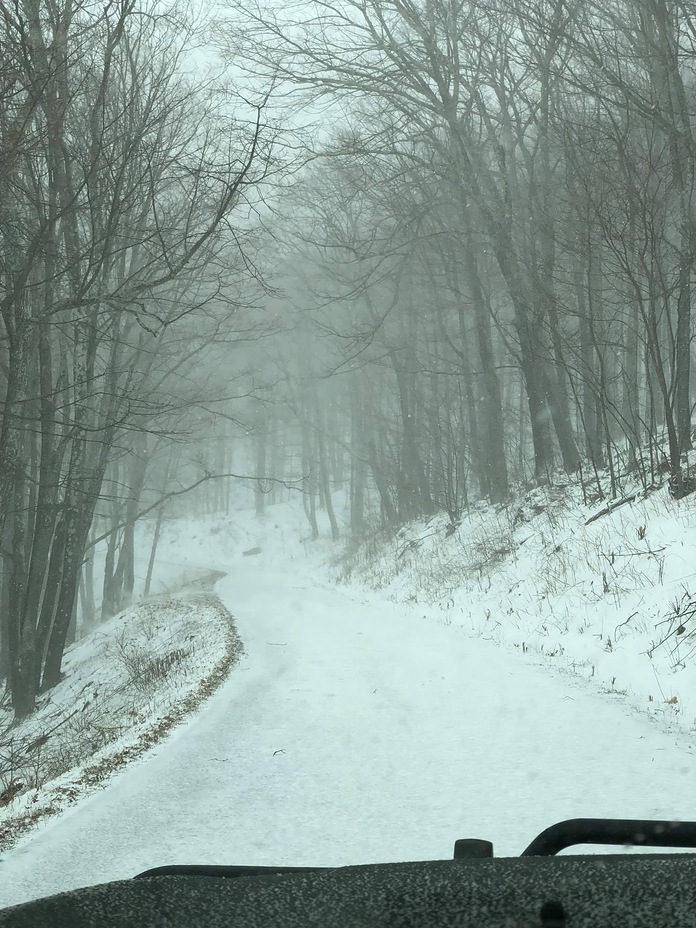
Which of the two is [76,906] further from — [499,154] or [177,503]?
[177,503]

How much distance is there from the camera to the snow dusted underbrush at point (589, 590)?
7.10 m

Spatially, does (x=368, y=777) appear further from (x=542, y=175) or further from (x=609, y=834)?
(x=542, y=175)

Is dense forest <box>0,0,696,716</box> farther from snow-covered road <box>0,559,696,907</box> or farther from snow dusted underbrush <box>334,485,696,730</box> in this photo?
snow-covered road <box>0,559,696,907</box>

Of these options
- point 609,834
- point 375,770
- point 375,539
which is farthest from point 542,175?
point 609,834

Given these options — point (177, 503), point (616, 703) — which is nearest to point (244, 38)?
point (616, 703)

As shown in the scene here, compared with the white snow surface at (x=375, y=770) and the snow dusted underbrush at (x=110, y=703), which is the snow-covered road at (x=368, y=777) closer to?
the white snow surface at (x=375, y=770)

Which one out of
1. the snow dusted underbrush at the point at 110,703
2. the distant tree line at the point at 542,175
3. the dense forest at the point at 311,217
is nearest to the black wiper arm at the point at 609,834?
the snow dusted underbrush at the point at 110,703

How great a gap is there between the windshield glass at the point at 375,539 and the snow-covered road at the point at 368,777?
29 millimetres

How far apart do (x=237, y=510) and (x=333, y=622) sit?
152 feet

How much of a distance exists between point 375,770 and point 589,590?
5297 millimetres

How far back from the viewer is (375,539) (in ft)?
95.6

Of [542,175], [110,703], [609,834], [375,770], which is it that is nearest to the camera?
[609,834]

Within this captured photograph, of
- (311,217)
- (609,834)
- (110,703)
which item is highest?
(311,217)

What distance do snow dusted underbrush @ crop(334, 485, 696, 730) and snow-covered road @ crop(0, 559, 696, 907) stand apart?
1.66 feet
